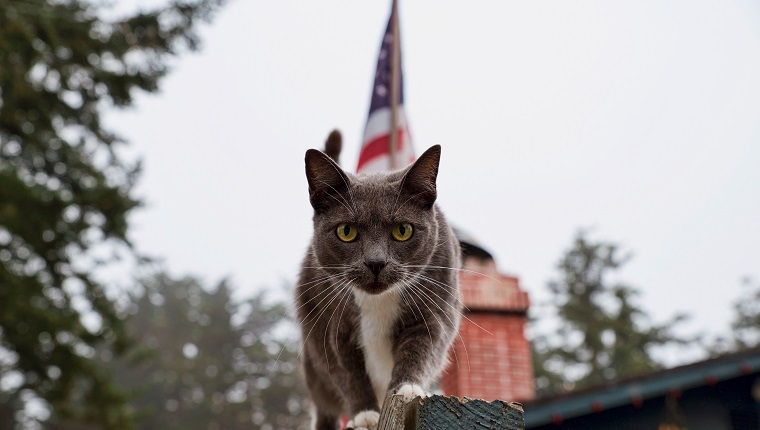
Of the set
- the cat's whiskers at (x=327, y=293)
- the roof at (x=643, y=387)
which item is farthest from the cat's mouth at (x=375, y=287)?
the roof at (x=643, y=387)

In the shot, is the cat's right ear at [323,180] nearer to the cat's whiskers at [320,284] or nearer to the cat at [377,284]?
the cat at [377,284]

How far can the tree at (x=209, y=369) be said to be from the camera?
28.0 m

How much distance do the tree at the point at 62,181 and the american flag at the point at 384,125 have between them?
4.31 m

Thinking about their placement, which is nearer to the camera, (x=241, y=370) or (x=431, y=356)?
(x=431, y=356)

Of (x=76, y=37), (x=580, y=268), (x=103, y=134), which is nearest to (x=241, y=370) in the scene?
(x=580, y=268)

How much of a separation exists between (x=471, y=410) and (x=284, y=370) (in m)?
28.1

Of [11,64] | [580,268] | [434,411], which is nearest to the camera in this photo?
[434,411]

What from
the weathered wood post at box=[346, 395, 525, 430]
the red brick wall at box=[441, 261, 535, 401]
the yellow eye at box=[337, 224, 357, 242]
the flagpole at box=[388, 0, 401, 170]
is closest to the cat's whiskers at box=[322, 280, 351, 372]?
the yellow eye at box=[337, 224, 357, 242]

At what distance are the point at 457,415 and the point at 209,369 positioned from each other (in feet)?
101

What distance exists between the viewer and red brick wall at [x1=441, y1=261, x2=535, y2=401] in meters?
6.17

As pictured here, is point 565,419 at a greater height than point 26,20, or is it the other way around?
point 26,20

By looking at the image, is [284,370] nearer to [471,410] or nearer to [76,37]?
[76,37]

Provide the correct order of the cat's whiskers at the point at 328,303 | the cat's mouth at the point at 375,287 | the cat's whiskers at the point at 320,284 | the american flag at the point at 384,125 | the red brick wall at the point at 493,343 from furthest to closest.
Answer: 1. the red brick wall at the point at 493,343
2. the american flag at the point at 384,125
3. the cat's whiskers at the point at 328,303
4. the cat's whiskers at the point at 320,284
5. the cat's mouth at the point at 375,287

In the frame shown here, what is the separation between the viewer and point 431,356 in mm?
2234
